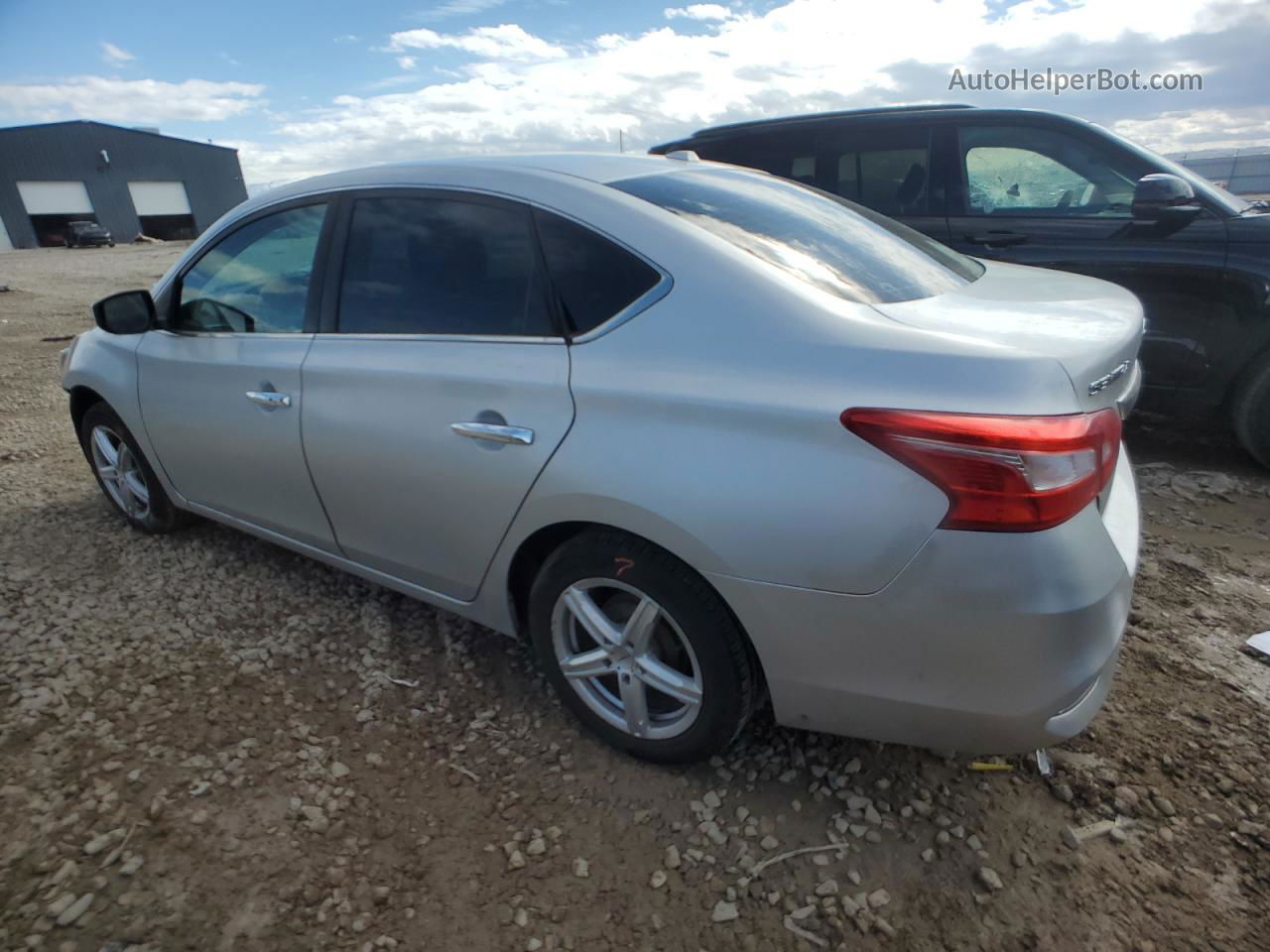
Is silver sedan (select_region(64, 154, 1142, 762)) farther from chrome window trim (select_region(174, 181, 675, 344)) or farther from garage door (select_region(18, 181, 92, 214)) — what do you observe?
garage door (select_region(18, 181, 92, 214))

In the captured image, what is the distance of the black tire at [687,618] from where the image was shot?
1778 millimetres

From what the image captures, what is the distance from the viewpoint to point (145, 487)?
351cm

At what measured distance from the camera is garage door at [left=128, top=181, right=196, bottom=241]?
3969 cm

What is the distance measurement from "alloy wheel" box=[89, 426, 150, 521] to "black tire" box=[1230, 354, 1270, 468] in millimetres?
5364

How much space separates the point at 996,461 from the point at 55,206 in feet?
156

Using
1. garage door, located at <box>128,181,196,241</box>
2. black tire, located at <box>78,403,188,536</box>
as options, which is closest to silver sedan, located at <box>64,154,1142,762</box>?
black tire, located at <box>78,403,188,536</box>

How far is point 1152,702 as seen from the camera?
7.43ft

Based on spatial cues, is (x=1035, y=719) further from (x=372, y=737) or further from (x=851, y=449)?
(x=372, y=737)

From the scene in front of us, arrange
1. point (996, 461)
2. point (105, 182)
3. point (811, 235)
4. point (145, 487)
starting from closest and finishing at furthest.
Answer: point (996, 461)
point (811, 235)
point (145, 487)
point (105, 182)

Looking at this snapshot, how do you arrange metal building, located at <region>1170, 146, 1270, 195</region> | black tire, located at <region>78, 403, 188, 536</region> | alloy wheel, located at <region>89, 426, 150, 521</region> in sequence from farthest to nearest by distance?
metal building, located at <region>1170, 146, 1270, 195</region> → alloy wheel, located at <region>89, 426, 150, 521</region> → black tire, located at <region>78, 403, 188, 536</region>

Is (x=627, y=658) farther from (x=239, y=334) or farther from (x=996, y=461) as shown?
(x=239, y=334)

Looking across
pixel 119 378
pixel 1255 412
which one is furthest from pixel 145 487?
pixel 1255 412

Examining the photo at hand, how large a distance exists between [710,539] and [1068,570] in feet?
2.35

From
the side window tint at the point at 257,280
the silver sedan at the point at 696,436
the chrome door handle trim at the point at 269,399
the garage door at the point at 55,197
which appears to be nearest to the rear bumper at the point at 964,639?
the silver sedan at the point at 696,436
